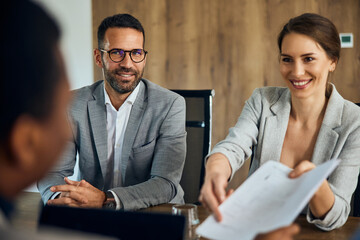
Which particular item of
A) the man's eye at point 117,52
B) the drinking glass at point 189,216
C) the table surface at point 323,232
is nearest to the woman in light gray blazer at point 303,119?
the table surface at point 323,232

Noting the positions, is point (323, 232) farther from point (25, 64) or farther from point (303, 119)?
point (25, 64)

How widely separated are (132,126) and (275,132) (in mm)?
691

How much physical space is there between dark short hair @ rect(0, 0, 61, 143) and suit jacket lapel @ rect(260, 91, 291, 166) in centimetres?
140

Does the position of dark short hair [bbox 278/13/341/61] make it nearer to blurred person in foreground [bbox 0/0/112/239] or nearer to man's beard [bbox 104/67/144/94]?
man's beard [bbox 104/67/144/94]

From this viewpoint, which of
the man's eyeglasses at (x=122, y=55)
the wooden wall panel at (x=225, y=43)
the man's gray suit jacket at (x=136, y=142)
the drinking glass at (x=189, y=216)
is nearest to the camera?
the drinking glass at (x=189, y=216)

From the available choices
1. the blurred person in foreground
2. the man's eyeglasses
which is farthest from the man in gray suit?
the blurred person in foreground

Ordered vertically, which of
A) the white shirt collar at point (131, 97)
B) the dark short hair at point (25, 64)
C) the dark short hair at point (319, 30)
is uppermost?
the dark short hair at point (319, 30)

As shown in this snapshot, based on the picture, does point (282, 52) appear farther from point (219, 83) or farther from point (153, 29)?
point (153, 29)

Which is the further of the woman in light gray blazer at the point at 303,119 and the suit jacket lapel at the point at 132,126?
the suit jacket lapel at the point at 132,126

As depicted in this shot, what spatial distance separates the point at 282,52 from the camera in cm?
178

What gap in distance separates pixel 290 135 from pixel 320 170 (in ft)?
2.81

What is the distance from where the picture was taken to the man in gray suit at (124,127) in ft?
6.20

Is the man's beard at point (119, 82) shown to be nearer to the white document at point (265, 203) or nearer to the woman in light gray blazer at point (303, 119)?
the woman in light gray blazer at point (303, 119)

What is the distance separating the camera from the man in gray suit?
74.4 inches
